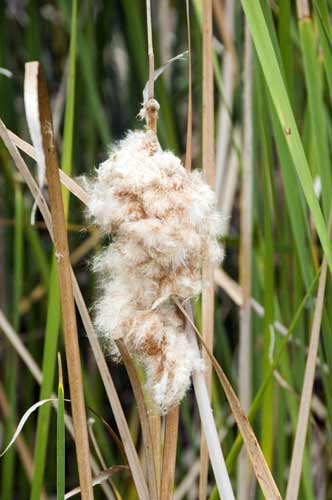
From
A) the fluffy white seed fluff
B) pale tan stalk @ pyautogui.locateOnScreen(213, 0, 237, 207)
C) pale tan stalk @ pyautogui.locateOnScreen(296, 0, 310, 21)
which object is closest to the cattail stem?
the fluffy white seed fluff

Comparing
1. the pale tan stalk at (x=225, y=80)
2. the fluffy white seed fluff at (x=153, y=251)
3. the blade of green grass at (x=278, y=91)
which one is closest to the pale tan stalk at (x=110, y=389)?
the fluffy white seed fluff at (x=153, y=251)

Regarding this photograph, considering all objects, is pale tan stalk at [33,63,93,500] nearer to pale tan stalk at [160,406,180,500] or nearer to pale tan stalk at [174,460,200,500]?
pale tan stalk at [160,406,180,500]

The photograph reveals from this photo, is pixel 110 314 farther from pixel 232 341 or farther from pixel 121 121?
pixel 121 121

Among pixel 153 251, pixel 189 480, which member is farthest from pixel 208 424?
pixel 189 480

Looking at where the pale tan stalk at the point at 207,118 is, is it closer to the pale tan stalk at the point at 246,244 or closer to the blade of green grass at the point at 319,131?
the blade of green grass at the point at 319,131

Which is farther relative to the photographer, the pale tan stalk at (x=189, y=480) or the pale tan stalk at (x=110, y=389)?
the pale tan stalk at (x=189, y=480)

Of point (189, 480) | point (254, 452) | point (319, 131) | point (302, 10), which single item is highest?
point (302, 10)

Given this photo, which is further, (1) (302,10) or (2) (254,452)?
(1) (302,10)

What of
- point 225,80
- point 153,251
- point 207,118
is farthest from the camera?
point 225,80

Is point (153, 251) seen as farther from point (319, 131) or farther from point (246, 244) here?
point (246, 244)
